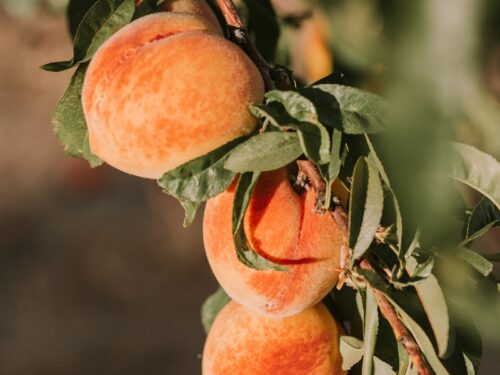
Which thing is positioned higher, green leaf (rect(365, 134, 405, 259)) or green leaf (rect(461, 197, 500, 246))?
green leaf (rect(365, 134, 405, 259))

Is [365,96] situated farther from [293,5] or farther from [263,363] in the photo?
[293,5]

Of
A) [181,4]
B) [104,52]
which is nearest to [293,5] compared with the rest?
[181,4]

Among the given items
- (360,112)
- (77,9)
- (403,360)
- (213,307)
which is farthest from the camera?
(213,307)

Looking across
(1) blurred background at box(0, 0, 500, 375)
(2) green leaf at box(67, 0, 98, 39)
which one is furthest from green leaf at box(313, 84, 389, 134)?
(1) blurred background at box(0, 0, 500, 375)

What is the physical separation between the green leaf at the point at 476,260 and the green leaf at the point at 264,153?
0.21m

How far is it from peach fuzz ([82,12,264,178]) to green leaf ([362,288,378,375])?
217 mm

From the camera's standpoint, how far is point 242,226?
2.44ft

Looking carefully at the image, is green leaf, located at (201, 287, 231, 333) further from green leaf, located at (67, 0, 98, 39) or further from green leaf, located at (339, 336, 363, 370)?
green leaf, located at (67, 0, 98, 39)

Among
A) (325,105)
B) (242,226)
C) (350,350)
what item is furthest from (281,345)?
(325,105)

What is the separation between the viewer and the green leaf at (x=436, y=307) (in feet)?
2.28

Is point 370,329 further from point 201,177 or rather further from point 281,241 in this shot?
point 201,177

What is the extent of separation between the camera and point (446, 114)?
8.6 inches

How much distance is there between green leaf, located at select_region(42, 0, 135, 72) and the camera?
819mm

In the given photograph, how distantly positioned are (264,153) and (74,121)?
30 cm
